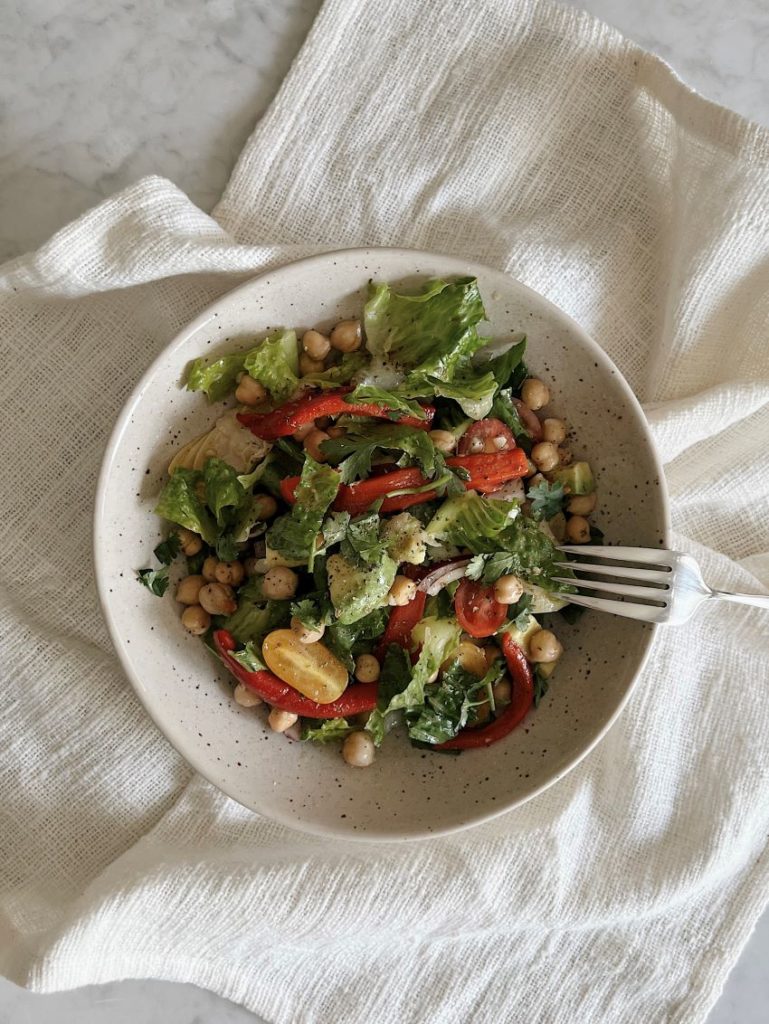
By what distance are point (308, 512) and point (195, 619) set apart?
1.65 ft

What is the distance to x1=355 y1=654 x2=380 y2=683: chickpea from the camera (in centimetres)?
296

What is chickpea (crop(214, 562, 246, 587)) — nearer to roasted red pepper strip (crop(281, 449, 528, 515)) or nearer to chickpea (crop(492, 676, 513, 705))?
roasted red pepper strip (crop(281, 449, 528, 515))

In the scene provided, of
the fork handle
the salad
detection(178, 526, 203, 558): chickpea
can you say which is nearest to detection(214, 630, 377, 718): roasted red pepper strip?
the salad

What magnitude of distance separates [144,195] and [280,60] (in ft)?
2.51

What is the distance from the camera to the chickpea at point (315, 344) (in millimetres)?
2848

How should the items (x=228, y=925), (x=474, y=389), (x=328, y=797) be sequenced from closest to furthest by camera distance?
(x=474, y=389) < (x=328, y=797) < (x=228, y=925)

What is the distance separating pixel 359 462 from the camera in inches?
112

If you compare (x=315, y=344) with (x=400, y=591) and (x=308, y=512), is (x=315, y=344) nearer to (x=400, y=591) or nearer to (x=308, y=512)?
(x=308, y=512)

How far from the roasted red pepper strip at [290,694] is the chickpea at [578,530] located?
0.76 m

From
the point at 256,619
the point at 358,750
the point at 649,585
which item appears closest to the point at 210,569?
the point at 256,619

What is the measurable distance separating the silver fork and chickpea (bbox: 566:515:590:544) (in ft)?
0.34

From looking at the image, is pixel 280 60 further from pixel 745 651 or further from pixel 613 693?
pixel 745 651

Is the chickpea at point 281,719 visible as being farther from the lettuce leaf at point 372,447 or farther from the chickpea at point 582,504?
the chickpea at point 582,504

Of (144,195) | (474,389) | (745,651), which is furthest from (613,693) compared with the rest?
(144,195)
